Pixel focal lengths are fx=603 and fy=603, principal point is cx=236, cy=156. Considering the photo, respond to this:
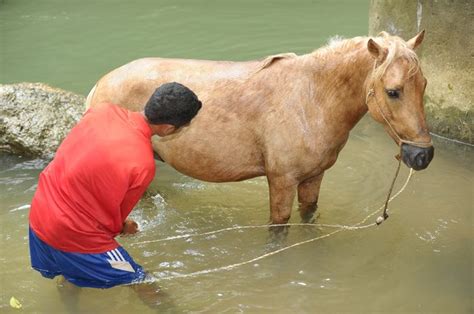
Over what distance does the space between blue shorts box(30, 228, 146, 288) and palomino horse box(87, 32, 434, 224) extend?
1.20m

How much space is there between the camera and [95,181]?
10.1 ft

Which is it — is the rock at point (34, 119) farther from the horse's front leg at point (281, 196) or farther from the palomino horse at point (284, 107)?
the horse's front leg at point (281, 196)

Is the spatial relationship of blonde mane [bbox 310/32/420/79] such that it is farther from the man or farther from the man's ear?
the man's ear

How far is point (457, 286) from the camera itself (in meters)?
4.29

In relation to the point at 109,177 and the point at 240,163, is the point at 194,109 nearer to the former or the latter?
the point at 109,177

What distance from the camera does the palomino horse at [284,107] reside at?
3.68m

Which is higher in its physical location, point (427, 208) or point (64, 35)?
point (64, 35)

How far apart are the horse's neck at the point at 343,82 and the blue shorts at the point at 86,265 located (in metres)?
1.68

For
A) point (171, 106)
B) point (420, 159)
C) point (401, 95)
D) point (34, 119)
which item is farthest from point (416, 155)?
point (34, 119)

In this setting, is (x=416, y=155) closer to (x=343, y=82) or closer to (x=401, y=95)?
(x=401, y=95)

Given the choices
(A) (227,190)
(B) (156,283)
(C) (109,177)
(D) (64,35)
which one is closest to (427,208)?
(A) (227,190)

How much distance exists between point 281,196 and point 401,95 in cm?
115

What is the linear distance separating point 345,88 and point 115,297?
2.13 m

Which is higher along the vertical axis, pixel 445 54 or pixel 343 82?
pixel 343 82
